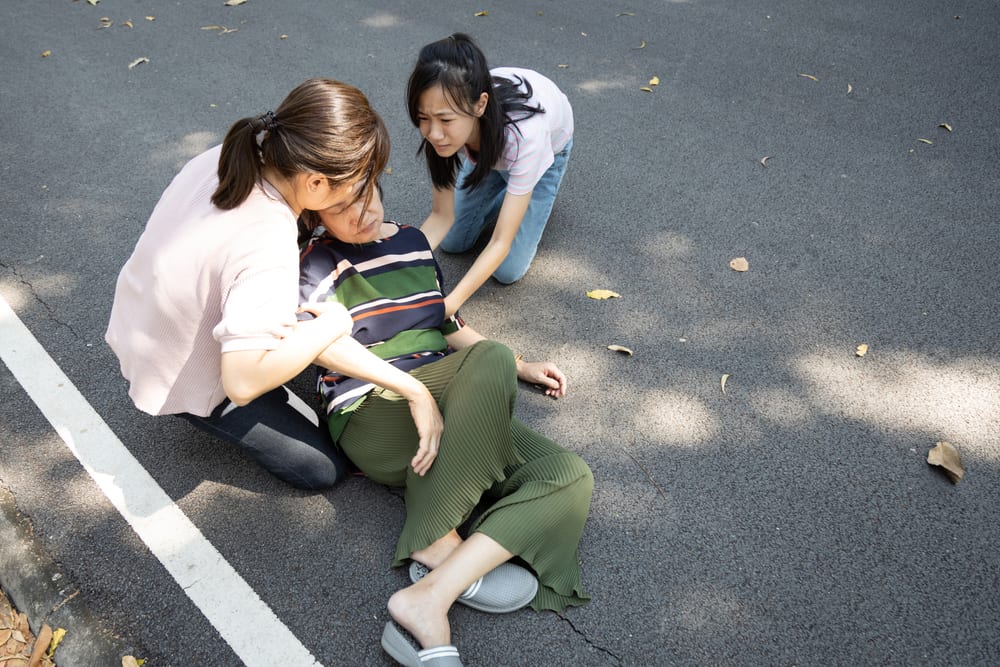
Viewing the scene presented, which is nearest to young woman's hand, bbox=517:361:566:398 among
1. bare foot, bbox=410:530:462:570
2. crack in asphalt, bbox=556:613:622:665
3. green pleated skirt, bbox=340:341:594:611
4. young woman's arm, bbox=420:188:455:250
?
green pleated skirt, bbox=340:341:594:611

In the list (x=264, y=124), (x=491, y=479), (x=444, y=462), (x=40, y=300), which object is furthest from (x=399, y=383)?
(x=40, y=300)

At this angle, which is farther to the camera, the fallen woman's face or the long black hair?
the long black hair

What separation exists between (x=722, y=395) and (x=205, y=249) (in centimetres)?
187

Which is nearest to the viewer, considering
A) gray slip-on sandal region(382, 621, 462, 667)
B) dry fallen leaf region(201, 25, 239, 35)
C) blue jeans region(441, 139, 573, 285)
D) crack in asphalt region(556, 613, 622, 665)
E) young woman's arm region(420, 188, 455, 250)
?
gray slip-on sandal region(382, 621, 462, 667)

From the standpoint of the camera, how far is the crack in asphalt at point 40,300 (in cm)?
291

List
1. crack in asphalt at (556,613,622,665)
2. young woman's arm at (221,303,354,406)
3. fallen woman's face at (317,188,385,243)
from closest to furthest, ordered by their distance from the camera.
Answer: young woman's arm at (221,303,354,406)
crack in asphalt at (556,613,622,665)
fallen woman's face at (317,188,385,243)

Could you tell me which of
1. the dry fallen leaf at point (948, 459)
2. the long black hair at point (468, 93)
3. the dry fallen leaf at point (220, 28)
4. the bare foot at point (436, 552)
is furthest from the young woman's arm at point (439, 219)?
the dry fallen leaf at point (220, 28)

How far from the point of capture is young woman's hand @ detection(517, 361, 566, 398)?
265 cm

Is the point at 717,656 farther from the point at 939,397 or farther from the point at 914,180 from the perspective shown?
the point at 914,180

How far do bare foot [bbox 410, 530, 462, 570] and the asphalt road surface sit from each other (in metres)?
0.13

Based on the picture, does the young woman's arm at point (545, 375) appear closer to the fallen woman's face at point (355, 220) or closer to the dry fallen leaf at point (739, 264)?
the fallen woman's face at point (355, 220)

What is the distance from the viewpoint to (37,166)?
3914mm

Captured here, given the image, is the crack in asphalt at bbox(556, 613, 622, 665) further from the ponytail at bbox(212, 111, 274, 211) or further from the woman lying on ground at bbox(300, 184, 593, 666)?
the ponytail at bbox(212, 111, 274, 211)

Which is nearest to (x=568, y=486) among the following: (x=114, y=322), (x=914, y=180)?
(x=114, y=322)
